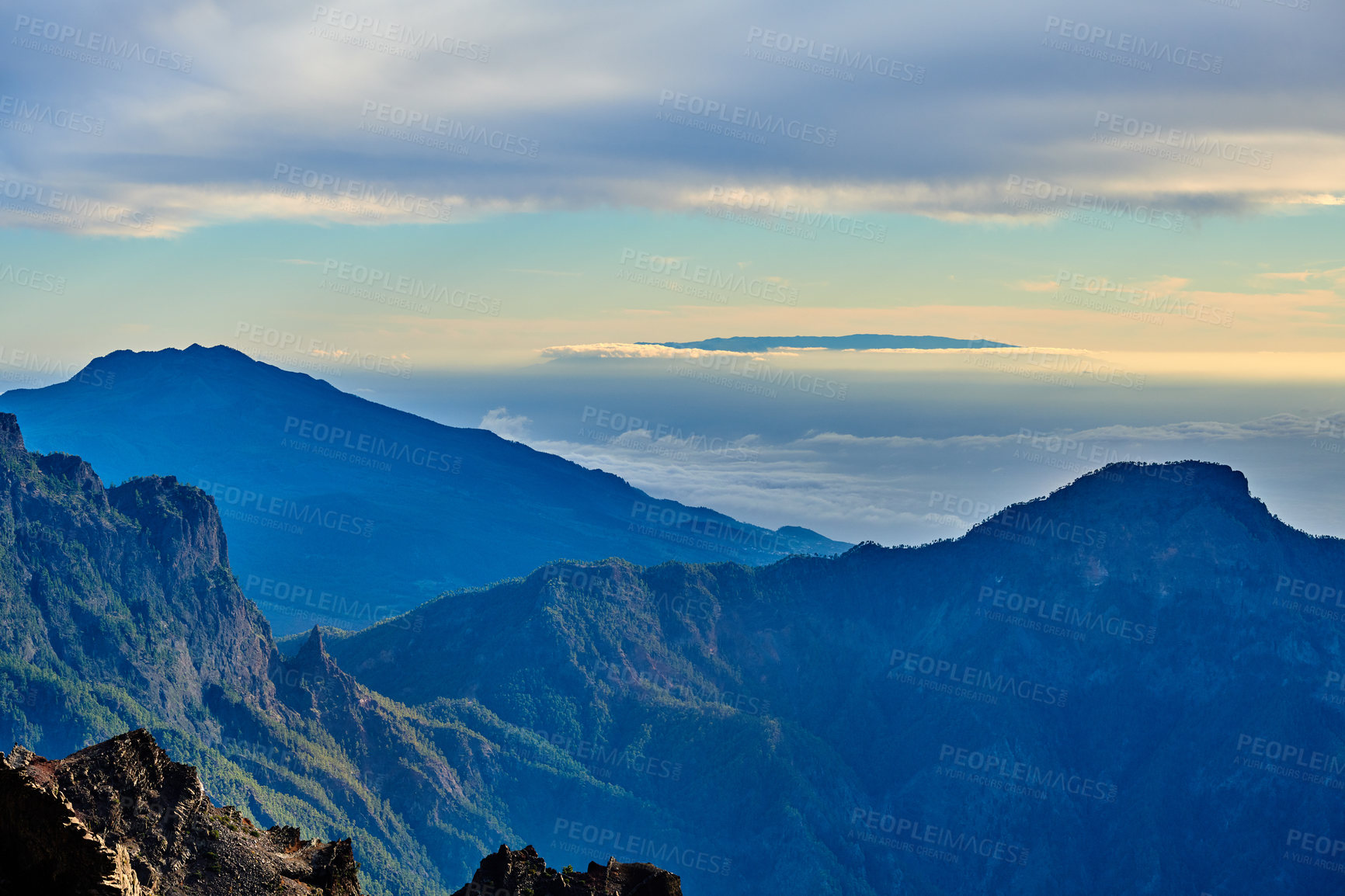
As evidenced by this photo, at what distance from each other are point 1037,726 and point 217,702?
412ft

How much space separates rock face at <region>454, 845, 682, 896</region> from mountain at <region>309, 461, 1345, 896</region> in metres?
104

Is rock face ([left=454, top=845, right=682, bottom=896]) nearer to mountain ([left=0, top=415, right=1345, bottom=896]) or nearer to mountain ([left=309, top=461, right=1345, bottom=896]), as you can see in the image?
mountain ([left=0, top=415, right=1345, bottom=896])

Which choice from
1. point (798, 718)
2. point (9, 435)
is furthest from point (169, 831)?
point (798, 718)

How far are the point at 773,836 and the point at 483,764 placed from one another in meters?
44.7

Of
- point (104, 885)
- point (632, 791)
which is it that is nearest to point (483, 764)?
point (632, 791)

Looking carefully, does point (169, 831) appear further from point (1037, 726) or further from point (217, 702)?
point (1037, 726)

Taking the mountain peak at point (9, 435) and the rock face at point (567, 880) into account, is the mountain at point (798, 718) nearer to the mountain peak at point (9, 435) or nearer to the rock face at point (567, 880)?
the mountain peak at point (9, 435)

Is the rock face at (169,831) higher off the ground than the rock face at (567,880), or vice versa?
the rock face at (169,831)

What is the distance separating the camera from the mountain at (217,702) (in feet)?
484

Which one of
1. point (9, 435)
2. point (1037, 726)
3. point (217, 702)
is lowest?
point (217, 702)

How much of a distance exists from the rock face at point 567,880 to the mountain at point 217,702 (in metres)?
88.4

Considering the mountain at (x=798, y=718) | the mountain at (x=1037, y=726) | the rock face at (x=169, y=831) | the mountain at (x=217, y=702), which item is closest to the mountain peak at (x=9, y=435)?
the mountain at (x=217, y=702)

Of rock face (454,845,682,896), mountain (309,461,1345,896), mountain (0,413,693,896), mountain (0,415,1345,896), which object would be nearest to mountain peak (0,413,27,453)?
mountain (0,413,693,896)

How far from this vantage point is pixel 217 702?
162625mm
